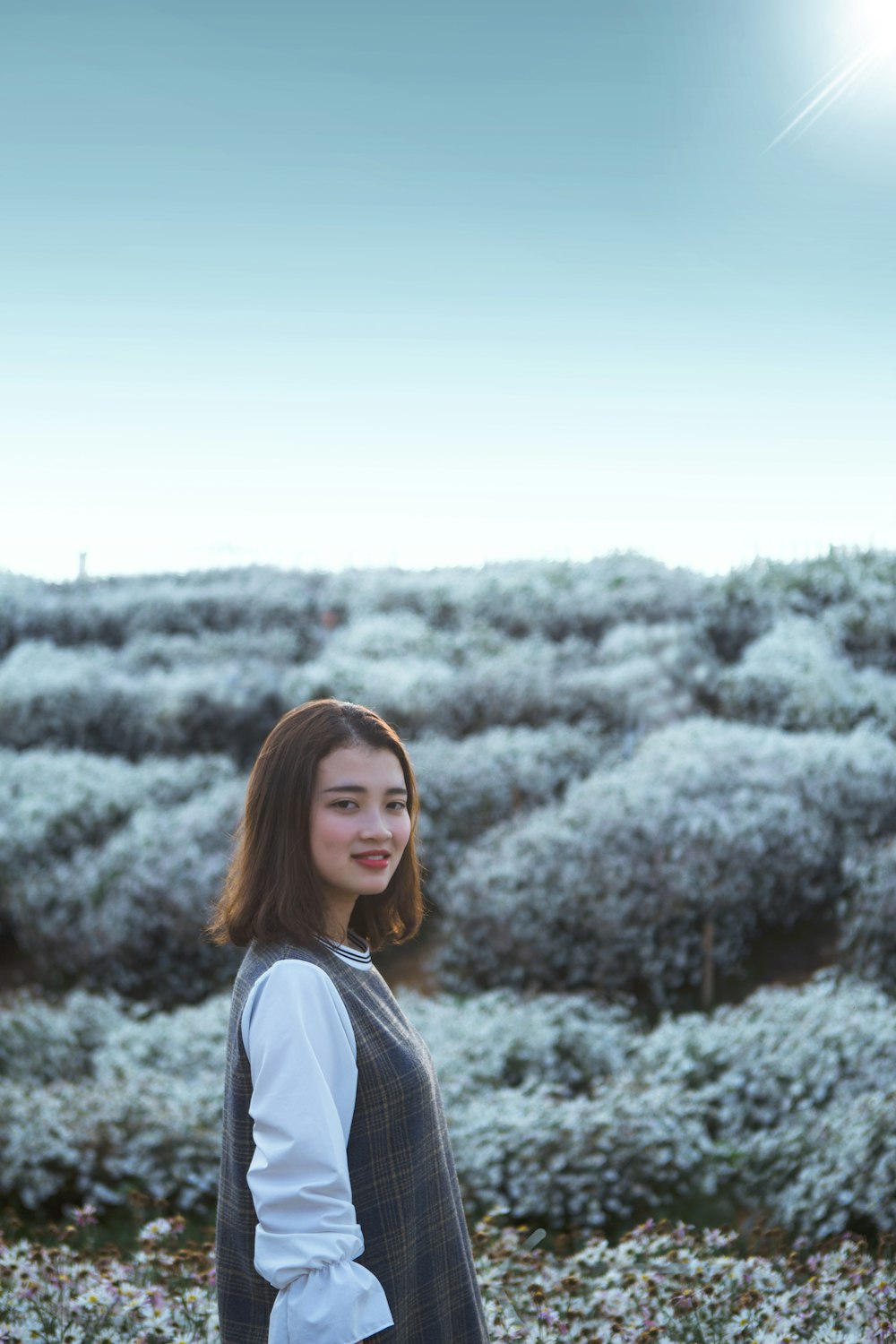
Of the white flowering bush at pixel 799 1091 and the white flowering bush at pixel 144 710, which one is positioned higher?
the white flowering bush at pixel 144 710

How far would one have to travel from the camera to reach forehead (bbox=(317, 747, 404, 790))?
1.85 metres

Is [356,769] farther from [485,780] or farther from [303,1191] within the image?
[485,780]

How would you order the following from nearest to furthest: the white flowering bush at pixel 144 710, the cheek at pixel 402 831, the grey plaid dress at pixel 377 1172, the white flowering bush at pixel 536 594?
the grey plaid dress at pixel 377 1172 → the cheek at pixel 402 831 → the white flowering bush at pixel 144 710 → the white flowering bush at pixel 536 594

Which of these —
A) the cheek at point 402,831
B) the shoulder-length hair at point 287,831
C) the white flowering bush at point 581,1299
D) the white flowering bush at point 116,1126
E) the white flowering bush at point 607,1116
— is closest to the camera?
the shoulder-length hair at point 287,831

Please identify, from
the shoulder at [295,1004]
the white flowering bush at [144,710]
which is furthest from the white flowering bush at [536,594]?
the shoulder at [295,1004]

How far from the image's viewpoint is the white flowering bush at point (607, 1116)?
500 cm

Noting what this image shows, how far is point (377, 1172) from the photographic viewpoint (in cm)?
169

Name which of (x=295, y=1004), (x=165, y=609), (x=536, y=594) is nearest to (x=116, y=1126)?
(x=295, y=1004)

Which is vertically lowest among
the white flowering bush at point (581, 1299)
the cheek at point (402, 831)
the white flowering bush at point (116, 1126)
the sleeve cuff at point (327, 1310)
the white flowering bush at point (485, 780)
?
the white flowering bush at point (116, 1126)

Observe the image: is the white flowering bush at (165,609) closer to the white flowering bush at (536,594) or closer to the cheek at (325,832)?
the white flowering bush at (536,594)

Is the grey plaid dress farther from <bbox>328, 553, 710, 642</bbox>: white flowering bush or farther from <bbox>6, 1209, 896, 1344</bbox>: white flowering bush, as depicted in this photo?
<bbox>328, 553, 710, 642</bbox>: white flowering bush

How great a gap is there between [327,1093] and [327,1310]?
26 centimetres

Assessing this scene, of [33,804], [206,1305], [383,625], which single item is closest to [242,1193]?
[206,1305]

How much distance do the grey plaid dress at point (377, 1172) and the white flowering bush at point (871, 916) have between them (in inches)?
213
